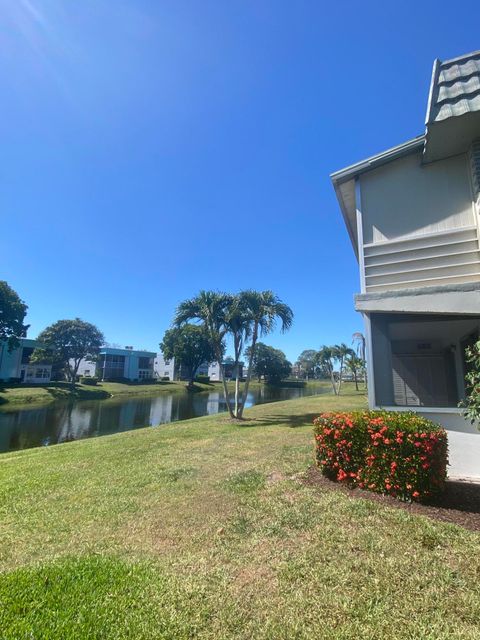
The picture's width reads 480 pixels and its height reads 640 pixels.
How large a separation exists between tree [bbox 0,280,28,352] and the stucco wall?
136ft

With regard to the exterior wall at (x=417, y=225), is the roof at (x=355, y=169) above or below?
above

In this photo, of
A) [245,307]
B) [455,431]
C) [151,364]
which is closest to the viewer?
[455,431]

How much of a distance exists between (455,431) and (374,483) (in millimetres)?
1461

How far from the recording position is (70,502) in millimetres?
4508

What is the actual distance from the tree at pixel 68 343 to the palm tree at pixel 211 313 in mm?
36056

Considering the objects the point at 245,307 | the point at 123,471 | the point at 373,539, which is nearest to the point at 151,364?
the point at 245,307

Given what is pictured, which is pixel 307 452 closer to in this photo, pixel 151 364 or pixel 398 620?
pixel 398 620

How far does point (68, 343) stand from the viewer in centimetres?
4434

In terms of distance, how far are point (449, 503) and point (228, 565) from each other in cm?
292

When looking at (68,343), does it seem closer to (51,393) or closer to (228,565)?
(51,393)

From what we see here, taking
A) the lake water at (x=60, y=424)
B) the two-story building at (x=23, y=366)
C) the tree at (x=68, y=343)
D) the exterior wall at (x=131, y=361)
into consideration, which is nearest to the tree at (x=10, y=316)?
the two-story building at (x=23, y=366)

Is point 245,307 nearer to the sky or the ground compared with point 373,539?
nearer to the sky

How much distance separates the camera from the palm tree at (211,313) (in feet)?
43.6

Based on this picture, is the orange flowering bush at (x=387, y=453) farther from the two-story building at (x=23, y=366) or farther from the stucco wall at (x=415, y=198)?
the two-story building at (x=23, y=366)
